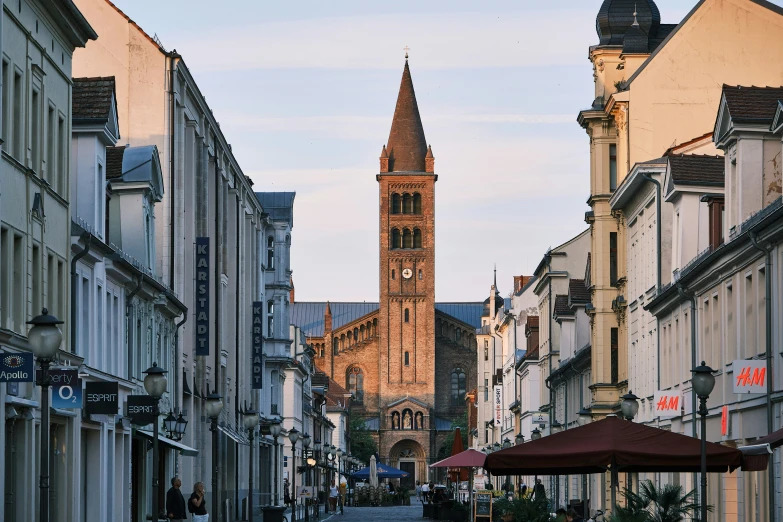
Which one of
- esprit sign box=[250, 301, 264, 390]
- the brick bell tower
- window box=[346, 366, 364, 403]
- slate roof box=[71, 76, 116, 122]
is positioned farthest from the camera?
window box=[346, 366, 364, 403]

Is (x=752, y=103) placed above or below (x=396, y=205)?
below

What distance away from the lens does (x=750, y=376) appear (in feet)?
82.9

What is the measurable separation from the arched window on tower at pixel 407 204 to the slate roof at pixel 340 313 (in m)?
18.3

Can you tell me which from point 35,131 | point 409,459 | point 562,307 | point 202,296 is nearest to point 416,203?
point 409,459

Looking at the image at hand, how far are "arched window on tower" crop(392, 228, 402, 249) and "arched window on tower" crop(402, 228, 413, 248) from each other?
40cm

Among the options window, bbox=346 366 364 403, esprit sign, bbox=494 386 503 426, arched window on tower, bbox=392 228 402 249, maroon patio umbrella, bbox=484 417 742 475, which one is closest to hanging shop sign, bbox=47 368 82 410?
maroon patio umbrella, bbox=484 417 742 475

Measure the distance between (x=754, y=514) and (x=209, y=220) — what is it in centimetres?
2923

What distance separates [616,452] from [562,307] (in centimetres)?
4697

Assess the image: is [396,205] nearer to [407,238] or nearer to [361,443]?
[407,238]

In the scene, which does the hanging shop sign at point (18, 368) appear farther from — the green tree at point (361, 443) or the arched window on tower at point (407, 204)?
the arched window on tower at point (407, 204)

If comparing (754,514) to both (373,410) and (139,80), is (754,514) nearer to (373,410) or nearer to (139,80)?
(139,80)

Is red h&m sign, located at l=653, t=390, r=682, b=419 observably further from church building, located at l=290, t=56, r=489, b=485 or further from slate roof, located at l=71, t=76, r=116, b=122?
church building, located at l=290, t=56, r=489, b=485

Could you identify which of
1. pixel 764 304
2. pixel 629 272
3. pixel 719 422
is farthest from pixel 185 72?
pixel 764 304

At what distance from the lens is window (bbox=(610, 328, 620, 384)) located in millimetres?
49406
